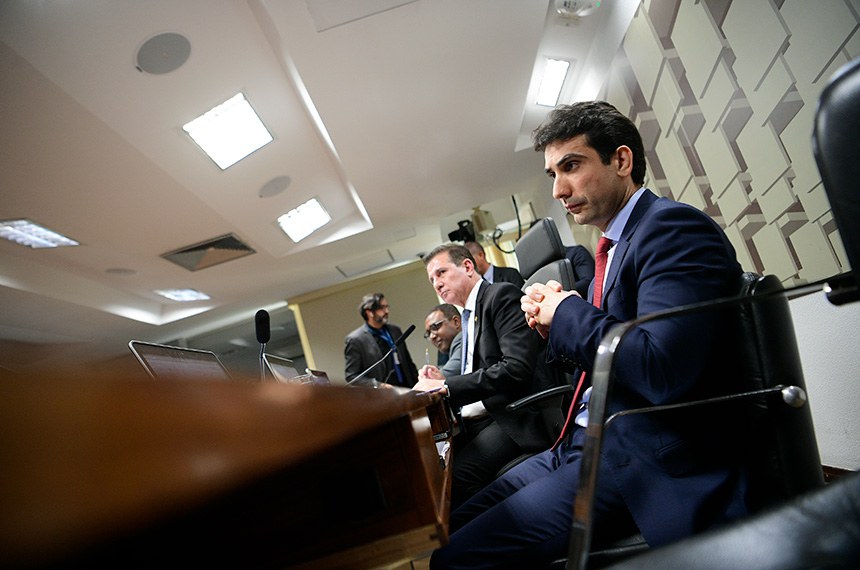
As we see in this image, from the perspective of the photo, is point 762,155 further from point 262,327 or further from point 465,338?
point 262,327

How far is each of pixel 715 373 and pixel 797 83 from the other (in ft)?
4.68

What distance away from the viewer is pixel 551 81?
4398 mm

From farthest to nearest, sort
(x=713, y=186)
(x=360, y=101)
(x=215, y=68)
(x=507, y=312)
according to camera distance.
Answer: (x=360, y=101), (x=215, y=68), (x=713, y=186), (x=507, y=312)

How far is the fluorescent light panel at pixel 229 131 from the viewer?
12.3 feet

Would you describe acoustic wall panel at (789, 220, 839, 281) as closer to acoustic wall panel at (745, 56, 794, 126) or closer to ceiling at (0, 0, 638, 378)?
acoustic wall panel at (745, 56, 794, 126)

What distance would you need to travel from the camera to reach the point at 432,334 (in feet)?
11.9

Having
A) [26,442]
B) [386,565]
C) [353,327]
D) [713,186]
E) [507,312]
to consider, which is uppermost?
[353,327]

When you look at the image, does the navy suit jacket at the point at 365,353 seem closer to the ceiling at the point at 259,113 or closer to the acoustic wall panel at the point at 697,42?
the ceiling at the point at 259,113

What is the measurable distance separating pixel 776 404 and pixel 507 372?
127 centimetres

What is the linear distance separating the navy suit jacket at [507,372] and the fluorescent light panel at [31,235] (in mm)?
4073

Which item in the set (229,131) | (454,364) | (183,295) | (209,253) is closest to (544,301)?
(454,364)

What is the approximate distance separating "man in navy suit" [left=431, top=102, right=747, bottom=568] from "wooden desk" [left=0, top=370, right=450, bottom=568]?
496 mm

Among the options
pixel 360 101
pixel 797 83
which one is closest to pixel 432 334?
pixel 360 101

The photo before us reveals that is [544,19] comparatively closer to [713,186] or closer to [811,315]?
[713,186]
